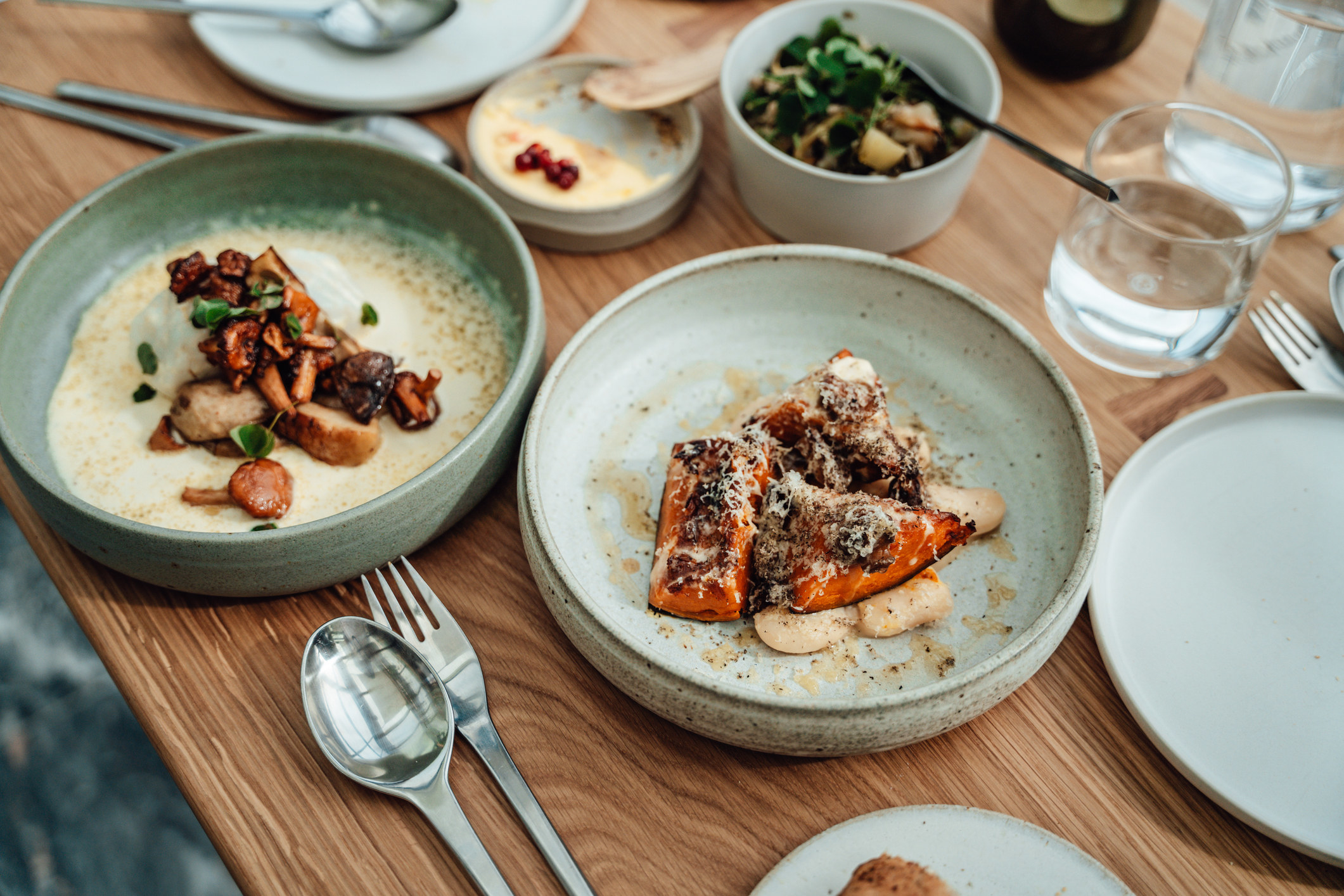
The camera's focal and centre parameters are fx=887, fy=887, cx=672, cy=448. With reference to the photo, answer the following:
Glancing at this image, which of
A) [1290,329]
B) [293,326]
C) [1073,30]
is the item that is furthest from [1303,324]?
[293,326]

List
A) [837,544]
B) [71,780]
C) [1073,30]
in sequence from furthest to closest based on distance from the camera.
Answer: [71,780] → [1073,30] → [837,544]

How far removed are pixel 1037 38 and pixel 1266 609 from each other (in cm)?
121

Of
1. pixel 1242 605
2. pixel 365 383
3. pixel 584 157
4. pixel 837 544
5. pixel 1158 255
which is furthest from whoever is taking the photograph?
pixel 584 157

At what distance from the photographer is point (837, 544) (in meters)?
1.04

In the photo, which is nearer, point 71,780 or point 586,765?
point 586,765

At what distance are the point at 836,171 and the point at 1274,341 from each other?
0.75 metres

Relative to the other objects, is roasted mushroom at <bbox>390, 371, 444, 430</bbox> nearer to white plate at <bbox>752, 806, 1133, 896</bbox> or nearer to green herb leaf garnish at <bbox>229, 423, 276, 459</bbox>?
green herb leaf garnish at <bbox>229, 423, 276, 459</bbox>

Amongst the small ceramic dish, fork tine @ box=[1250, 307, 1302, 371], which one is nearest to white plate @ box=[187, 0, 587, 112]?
the small ceramic dish

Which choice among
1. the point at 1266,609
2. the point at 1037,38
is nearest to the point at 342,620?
the point at 1266,609

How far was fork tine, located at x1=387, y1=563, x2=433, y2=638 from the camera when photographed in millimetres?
1116

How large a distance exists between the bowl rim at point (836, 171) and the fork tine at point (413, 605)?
86 centimetres

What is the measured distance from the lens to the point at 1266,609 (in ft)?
3.75

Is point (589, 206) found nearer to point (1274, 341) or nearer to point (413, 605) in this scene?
point (413, 605)

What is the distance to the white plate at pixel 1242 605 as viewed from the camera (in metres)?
1.02
